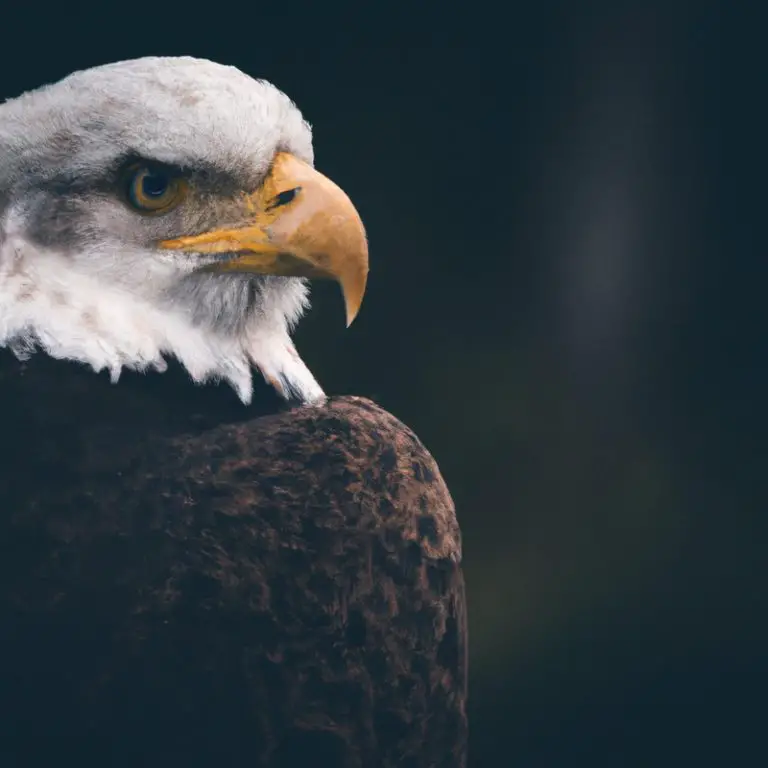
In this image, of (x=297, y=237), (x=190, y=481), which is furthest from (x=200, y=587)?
(x=297, y=237)

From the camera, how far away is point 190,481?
1.60 metres

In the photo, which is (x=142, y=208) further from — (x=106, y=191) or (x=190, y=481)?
(x=190, y=481)

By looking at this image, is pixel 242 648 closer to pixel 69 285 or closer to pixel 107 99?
pixel 69 285

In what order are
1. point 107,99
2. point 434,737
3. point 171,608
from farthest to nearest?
point 434,737 < point 107,99 < point 171,608

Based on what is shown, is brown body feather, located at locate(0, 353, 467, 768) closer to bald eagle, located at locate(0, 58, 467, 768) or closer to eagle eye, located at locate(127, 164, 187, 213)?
bald eagle, located at locate(0, 58, 467, 768)

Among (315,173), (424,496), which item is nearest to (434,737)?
(424,496)

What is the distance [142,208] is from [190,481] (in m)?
0.38

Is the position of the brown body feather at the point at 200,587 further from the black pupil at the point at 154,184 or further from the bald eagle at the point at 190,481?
the black pupil at the point at 154,184

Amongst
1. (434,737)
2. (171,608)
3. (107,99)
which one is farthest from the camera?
(434,737)

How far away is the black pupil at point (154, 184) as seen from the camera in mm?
1697

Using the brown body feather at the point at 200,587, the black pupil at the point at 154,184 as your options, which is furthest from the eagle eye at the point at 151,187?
the brown body feather at the point at 200,587

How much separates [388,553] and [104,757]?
445 millimetres

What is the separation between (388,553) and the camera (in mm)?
1697

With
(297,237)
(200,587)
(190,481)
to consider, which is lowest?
(200,587)
